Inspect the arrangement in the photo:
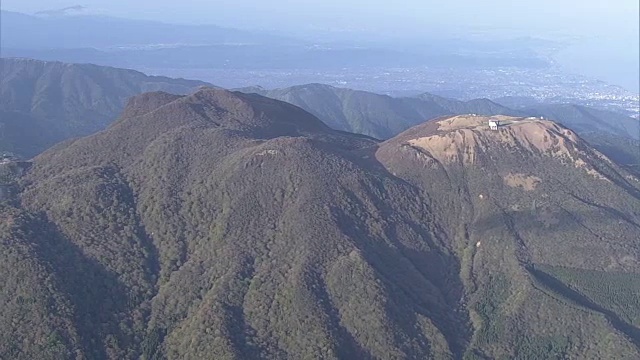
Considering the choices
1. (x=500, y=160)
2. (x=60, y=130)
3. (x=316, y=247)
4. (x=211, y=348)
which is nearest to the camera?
(x=211, y=348)

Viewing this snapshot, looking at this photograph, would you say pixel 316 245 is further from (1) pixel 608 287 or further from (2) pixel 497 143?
(2) pixel 497 143

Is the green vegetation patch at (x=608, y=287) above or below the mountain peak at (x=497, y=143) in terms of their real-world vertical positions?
below

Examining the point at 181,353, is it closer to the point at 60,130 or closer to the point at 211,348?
the point at 211,348

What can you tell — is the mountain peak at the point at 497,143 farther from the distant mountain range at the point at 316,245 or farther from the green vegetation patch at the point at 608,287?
the green vegetation patch at the point at 608,287

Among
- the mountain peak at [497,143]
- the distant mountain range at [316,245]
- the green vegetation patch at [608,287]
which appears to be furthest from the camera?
the mountain peak at [497,143]

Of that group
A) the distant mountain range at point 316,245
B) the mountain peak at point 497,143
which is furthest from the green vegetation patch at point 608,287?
the mountain peak at point 497,143

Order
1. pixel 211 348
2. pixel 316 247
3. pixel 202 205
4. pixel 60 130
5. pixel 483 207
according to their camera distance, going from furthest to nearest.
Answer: pixel 60 130
pixel 483 207
pixel 202 205
pixel 316 247
pixel 211 348

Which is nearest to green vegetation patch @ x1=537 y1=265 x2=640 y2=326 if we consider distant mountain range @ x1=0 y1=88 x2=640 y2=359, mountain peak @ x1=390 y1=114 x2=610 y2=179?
distant mountain range @ x1=0 y1=88 x2=640 y2=359

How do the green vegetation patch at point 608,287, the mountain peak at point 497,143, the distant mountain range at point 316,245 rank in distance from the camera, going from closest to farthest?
the distant mountain range at point 316,245
the green vegetation patch at point 608,287
the mountain peak at point 497,143

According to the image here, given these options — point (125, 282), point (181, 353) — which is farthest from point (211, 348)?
point (125, 282)
